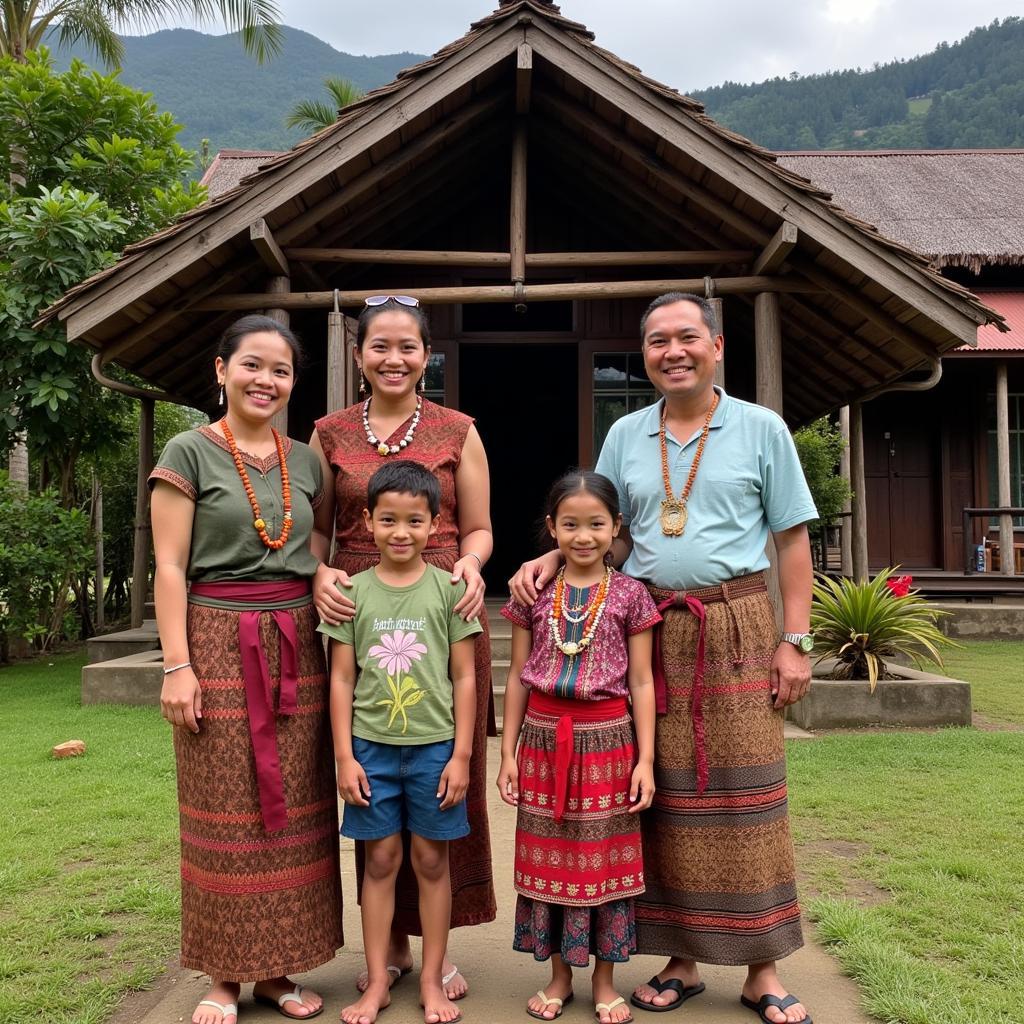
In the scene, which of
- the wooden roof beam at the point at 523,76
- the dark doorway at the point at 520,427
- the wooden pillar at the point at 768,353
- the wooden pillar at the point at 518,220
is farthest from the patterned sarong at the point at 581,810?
the dark doorway at the point at 520,427

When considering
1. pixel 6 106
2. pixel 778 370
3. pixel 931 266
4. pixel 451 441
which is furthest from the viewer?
pixel 6 106

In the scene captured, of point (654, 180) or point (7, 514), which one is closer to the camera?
point (654, 180)

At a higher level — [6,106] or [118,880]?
[6,106]

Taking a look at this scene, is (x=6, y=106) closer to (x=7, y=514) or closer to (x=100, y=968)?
(x=7, y=514)

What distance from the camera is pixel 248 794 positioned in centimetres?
240

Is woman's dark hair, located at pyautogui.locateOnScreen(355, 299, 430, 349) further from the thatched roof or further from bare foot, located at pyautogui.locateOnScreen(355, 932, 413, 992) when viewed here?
the thatched roof

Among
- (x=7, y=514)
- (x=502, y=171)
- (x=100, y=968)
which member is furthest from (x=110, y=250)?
(x=100, y=968)

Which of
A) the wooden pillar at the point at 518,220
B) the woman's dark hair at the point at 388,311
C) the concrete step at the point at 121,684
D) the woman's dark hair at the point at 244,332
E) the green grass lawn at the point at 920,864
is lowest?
the green grass lawn at the point at 920,864

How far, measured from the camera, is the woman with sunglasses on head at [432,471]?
261cm

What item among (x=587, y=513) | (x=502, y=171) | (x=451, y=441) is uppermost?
(x=502, y=171)

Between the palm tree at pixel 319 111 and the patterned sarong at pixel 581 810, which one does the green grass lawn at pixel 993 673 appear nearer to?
the patterned sarong at pixel 581 810

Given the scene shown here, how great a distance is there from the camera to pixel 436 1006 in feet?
7.91

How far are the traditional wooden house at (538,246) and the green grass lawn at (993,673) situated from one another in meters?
1.68

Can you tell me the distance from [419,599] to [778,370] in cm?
455
